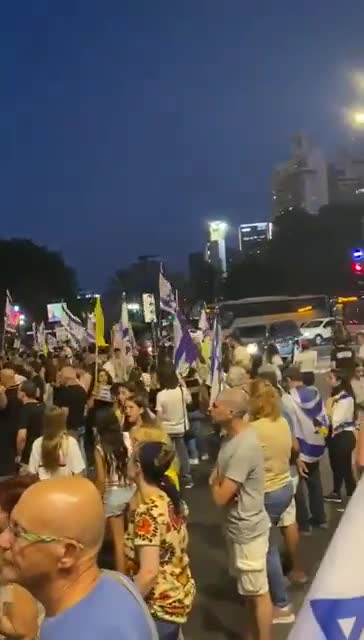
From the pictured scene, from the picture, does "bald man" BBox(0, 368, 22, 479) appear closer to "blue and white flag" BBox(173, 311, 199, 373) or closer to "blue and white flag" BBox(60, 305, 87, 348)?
"blue and white flag" BBox(173, 311, 199, 373)

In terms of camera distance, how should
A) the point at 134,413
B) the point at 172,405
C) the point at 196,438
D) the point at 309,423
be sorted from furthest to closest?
the point at 196,438 → the point at 172,405 → the point at 309,423 → the point at 134,413

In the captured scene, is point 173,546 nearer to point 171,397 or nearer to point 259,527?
point 259,527

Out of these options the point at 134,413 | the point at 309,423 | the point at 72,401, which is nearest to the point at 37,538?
the point at 134,413

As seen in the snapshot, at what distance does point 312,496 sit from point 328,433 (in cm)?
74

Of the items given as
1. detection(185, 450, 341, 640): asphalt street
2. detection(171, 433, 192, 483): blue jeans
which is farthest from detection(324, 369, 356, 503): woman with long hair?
detection(171, 433, 192, 483): blue jeans

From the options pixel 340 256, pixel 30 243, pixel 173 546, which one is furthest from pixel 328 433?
pixel 30 243

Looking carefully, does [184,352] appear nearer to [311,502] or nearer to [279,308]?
[311,502]

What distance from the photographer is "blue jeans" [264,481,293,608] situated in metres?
6.39

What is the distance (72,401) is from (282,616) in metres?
5.18

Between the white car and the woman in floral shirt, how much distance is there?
33.5 m

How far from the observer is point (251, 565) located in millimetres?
5609

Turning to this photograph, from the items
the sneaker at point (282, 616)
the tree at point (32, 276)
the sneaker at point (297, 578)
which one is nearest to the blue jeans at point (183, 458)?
the sneaker at point (297, 578)

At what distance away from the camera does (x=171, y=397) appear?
10875 millimetres

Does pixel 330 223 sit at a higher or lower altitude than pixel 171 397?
higher
